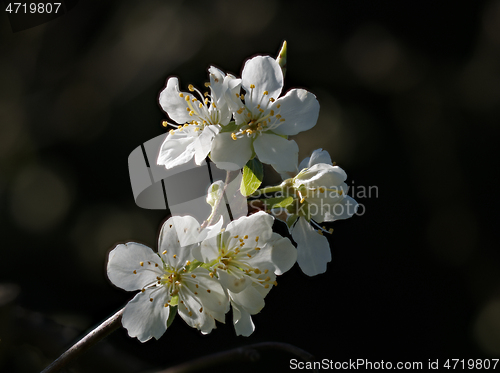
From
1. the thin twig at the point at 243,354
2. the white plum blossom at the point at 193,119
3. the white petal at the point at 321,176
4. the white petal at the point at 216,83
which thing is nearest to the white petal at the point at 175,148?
the white plum blossom at the point at 193,119

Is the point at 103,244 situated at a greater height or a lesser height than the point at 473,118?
lesser

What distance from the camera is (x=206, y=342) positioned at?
199cm

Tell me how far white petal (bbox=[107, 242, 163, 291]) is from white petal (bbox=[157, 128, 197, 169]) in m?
0.18

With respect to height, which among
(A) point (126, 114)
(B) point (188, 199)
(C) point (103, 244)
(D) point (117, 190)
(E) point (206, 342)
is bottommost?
(E) point (206, 342)

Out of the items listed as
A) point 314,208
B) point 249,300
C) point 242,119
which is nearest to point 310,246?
point 314,208

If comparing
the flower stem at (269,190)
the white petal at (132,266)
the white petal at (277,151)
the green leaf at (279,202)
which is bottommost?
the white petal at (132,266)

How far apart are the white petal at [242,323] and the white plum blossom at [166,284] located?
0.05 m

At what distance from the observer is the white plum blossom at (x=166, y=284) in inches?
29.1

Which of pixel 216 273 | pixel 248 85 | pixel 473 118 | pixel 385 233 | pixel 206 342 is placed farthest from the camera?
pixel 473 118

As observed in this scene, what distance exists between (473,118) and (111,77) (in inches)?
78.9

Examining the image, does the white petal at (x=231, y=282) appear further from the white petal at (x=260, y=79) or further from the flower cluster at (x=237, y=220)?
the white petal at (x=260, y=79)

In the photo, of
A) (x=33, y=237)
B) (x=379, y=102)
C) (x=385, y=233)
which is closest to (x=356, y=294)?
(x=385, y=233)

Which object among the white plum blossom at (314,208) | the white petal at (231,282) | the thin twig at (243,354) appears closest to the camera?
the white petal at (231,282)

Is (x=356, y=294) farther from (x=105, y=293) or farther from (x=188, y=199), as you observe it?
(x=188, y=199)
